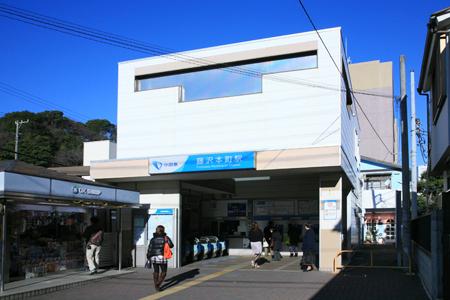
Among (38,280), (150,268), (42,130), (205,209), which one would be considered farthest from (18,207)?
(42,130)

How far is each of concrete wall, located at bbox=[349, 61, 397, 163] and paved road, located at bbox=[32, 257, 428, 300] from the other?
186ft

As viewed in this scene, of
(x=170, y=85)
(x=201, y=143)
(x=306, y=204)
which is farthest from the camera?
(x=306, y=204)

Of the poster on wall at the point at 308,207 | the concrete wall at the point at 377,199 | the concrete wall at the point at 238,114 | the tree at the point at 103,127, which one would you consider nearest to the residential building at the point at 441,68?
the concrete wall at the point at 238,114

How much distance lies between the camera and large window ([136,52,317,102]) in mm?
18578

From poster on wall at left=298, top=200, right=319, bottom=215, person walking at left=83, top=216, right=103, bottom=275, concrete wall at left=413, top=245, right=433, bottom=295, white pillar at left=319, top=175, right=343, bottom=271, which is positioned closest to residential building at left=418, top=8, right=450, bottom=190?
concrete wall at left=413, top=245, right=433, bottom=295

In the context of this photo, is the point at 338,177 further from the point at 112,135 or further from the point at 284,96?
the point at 112,135

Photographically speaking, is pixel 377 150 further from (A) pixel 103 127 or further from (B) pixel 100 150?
(B) pixel 100 150

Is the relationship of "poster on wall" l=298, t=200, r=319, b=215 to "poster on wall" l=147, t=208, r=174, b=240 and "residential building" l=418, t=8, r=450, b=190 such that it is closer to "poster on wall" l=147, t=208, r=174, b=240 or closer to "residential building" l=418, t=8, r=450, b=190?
"poster on wall" l=147, t=208, r=174, b=240

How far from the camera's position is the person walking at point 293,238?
23672mm

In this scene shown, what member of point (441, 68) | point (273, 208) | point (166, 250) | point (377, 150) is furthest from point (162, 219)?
point (377, 150)

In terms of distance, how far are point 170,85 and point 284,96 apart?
199 inches

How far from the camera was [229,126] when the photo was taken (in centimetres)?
1898

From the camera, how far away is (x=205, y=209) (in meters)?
25.2

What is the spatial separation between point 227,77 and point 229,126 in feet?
6.38
